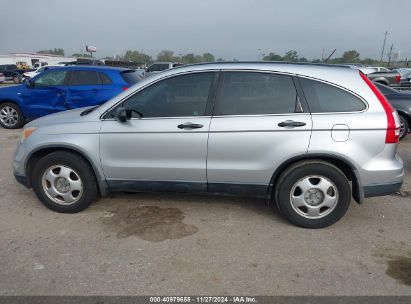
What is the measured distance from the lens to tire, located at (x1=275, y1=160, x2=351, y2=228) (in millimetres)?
3348

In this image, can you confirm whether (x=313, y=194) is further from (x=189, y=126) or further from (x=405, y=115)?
(x=405, y=115)

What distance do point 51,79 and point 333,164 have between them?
7331 mm

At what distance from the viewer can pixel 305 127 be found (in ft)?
10.7

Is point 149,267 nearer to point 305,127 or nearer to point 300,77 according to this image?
point 305,127

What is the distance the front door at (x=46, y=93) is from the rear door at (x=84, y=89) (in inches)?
6.7

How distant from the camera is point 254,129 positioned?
3.32 meters

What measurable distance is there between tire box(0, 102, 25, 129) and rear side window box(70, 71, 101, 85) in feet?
5.73

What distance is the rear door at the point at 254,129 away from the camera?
330 cm

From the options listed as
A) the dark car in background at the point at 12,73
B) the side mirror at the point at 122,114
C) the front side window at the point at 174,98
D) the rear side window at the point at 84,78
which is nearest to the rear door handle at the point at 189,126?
the front side window at the point at 174,98

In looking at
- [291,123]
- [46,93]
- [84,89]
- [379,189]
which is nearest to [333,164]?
[379,189]

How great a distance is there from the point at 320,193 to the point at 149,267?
1.83 metres

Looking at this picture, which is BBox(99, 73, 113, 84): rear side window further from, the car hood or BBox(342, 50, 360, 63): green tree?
BBox(342, 50, 360, 63): green tree

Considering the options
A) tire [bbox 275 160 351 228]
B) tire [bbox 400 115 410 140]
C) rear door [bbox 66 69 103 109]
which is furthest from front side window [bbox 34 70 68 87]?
tire [bbox 400 115 410 140]

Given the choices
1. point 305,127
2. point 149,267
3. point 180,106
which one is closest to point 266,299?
point 149,267
